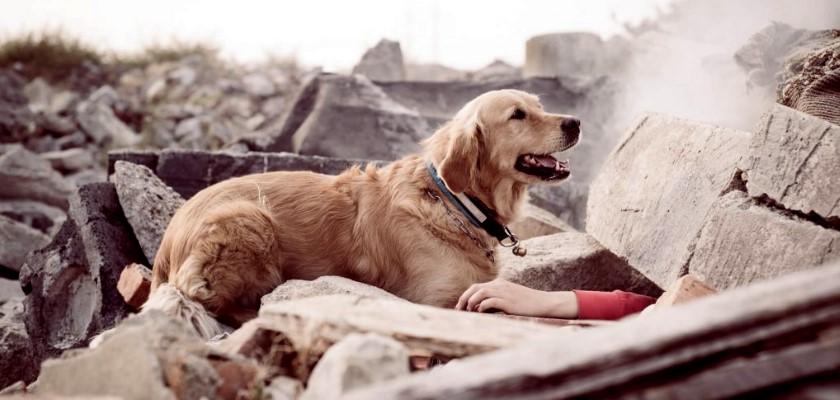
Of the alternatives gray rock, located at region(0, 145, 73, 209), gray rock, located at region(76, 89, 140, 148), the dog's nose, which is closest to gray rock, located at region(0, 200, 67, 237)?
gray rock, located at region(0, 145, 73, 209)

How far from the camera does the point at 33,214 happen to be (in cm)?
852

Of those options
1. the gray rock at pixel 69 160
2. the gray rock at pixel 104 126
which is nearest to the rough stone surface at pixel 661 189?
the gray rock at pixel 69 160

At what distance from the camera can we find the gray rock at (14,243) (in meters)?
6.62

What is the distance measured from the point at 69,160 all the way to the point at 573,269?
803 centimetres

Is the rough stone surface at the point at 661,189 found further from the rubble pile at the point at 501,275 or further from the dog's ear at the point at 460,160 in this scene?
the dog's ear at the point at 460,160

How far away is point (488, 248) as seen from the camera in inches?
185

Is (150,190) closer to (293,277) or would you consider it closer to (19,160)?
(293,277)

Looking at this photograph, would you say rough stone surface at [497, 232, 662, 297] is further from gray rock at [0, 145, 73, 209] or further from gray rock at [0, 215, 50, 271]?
gray rock at [0, 145, 73, 209]

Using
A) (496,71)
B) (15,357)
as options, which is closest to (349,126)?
(15,357)

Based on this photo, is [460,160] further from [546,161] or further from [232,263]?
[232,263]

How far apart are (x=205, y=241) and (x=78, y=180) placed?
6583mm

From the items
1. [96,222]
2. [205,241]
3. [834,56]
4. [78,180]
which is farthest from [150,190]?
[78,180]

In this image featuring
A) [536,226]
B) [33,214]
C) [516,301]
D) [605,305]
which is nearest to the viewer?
[516,301]

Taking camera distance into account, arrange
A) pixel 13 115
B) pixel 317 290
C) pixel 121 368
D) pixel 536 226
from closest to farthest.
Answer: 1. pixel 121 368
2. pixel 317 290
3. pixel 536 226
4. pixel 13 115
